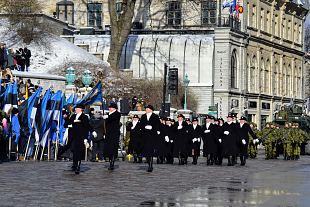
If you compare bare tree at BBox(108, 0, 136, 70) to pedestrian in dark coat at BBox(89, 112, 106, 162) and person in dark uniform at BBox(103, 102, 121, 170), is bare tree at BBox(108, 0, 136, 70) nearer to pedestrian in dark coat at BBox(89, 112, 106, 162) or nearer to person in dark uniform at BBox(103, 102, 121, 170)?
pedestrian in dark coat at BBox(89, 112, 106, 162)

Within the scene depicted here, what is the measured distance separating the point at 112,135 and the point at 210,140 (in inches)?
312

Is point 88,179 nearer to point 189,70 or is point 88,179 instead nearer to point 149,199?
point 149,199

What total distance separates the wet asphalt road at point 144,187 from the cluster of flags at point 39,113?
2.59 m

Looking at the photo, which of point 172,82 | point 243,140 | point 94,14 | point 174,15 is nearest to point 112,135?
point 243,140

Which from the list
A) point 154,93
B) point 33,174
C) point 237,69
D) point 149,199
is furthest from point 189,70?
point 149,199

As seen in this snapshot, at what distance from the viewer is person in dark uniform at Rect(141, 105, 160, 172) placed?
26.3 meters

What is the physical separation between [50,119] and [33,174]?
803cm

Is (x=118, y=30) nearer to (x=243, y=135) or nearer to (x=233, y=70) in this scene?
(x=233, y=70)

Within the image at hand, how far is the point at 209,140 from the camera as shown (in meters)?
33.0

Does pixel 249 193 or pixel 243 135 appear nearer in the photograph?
pixel 249 193

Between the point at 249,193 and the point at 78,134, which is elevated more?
the point at 78,134

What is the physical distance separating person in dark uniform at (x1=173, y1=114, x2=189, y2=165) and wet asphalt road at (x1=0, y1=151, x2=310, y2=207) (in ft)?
14.0

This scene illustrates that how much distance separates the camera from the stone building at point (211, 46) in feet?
233

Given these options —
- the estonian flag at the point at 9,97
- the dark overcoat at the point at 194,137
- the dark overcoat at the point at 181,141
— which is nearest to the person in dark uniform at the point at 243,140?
the dark overcoat at the point at 194,137
